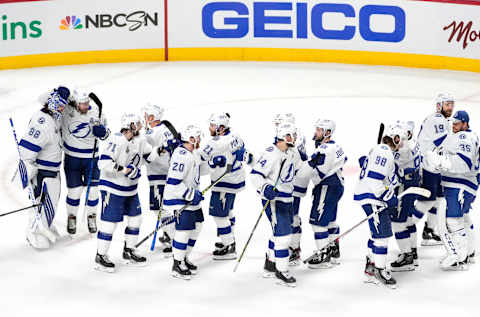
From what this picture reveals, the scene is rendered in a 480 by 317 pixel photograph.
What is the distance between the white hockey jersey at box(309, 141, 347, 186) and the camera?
25.6 ft

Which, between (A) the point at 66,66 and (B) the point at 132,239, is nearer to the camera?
(B) the point at 132,239

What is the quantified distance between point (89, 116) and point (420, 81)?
280 inches

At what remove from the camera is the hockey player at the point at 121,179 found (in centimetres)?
786

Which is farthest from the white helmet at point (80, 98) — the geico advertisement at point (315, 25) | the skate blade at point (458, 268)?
the geico advertisement at point (315, 25)

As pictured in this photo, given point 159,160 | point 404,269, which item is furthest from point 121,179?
point 404,269

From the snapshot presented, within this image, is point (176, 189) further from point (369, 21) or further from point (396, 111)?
point (369, 21)

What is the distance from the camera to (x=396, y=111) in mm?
13180

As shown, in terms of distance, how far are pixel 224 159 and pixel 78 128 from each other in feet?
4.82

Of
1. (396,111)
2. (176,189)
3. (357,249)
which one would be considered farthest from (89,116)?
(396,111)

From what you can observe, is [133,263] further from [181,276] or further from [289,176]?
[289,176]

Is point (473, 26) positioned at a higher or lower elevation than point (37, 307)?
higher

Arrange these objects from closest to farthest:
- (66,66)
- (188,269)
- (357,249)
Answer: (188,269) < (357,249) < (66,66)

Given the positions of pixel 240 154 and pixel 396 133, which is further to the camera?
pixel 240 154

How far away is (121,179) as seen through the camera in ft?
26.0
